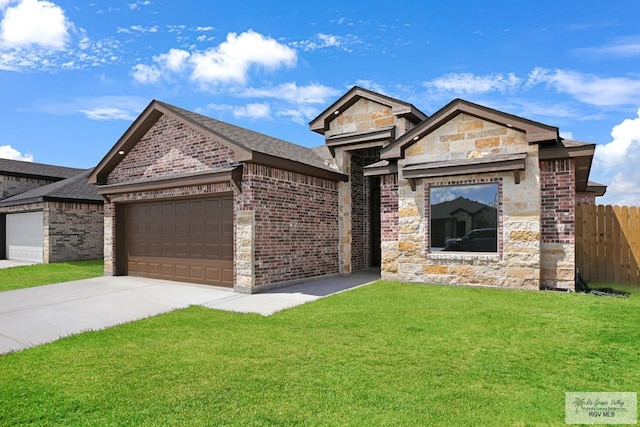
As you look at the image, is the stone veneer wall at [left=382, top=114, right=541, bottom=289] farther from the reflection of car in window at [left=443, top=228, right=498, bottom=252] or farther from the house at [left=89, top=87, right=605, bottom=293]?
the reflection of car in window at [left=443, top=228, right=498, bottom=252]

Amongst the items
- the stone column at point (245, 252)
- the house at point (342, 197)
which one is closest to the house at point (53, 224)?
the house at point (342, 197)

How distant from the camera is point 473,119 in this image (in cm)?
1027

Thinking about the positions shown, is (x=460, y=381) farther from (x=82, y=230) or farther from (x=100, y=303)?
(x=82, y=230)

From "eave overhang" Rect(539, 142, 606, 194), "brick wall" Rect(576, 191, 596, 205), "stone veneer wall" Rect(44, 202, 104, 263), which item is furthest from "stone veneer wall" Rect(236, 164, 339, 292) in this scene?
"brick wall" Rect(576, 191, 596, 205)

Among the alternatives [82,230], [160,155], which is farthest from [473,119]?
[82,230]

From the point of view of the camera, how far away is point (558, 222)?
9445mm

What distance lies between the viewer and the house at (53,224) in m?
19.4

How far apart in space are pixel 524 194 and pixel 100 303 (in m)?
10.4

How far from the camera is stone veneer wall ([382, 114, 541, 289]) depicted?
9492mm

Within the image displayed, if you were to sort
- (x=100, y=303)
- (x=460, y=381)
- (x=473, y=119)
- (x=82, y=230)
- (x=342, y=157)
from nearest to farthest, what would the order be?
(x=460, y=381) < (x=100, y=303) < (x=473, y=119) < (x=342, y=157) < (x=82, y=230)

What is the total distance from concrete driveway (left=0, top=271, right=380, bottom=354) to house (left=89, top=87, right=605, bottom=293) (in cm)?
84

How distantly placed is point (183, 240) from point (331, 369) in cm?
874

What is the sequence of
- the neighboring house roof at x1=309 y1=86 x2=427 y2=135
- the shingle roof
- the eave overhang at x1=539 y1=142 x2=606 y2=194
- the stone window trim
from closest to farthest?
the eave overhang at x1=539 y1=142 x2=606 y2=194 → the stone window trim → the shingle roof → the neighboring house roof at x1=309 y1=86 x2=427 y2=135

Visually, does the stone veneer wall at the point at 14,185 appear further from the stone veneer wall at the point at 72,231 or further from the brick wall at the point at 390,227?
the brick wall at the point at 390,227
